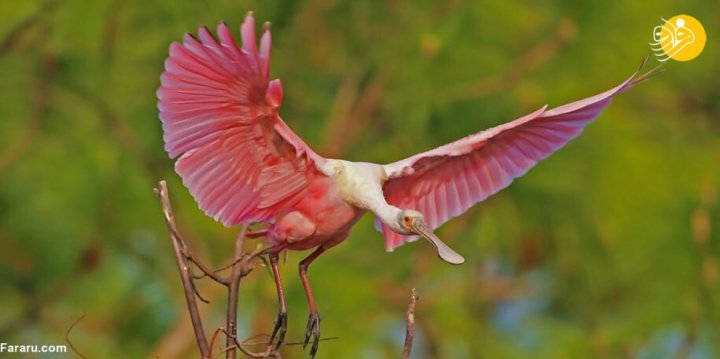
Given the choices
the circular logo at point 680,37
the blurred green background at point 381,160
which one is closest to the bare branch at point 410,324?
the blurred green background at point 381,160

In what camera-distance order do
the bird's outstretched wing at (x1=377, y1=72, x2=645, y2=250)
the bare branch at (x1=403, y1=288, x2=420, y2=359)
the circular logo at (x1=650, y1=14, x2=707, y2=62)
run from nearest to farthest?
1. the bare branch at (x1=403, y1=288, x2=420, y2=359)
2. the bird's outstretched wing at (x1=377, y1=72, x2=645, y2=250)
3. the circular logo at (x1=650, y1=14, x2=707, y2=62)

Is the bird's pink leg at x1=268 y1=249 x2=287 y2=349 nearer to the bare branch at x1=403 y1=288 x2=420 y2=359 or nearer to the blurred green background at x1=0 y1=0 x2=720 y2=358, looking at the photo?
the bare branch at x1=403 y1=288 x2=420 y2=359

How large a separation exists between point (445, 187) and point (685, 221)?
1464 millimetres

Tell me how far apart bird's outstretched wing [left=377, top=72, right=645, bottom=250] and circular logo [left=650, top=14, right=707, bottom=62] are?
124 centimetres

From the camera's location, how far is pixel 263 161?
1.17m

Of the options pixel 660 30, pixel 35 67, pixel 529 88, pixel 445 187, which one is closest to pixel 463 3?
pixel 529 88

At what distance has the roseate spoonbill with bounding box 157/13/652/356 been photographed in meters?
1.10

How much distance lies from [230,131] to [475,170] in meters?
0.25

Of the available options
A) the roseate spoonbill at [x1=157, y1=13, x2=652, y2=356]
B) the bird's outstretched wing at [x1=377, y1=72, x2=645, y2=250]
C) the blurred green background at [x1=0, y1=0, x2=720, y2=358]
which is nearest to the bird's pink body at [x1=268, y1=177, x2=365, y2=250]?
the roseate spoonbill at [x1=157, y1=13, x2=652, y2=356]

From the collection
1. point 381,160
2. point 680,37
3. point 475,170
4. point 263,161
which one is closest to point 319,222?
point 263,161

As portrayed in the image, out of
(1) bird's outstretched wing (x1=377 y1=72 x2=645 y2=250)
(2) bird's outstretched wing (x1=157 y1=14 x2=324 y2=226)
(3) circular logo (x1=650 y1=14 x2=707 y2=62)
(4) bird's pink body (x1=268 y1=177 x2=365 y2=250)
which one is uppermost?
(3) circular logo (x1=650 y1=14 x2=707 y2=62)

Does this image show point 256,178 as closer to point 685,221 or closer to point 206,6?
point 206,6

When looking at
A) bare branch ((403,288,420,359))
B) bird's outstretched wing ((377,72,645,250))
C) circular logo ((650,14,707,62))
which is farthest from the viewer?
circular logo ((650,14,707,62))

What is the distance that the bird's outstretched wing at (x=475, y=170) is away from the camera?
1267 millimetres
